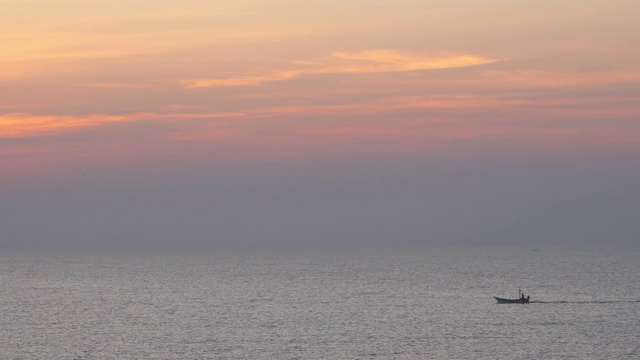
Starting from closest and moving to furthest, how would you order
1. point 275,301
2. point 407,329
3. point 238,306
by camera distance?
1. point 407,329
2. point 238,306
3. point 275,301

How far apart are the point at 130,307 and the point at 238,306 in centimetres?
1870

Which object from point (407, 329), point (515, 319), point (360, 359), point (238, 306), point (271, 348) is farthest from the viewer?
point (238, 306)

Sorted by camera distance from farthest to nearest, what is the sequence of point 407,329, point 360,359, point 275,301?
point 275,301 → point 407,329 → point 360,359

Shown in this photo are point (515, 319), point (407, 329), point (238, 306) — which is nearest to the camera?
point (407, 329)

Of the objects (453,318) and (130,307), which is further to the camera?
(130,307)

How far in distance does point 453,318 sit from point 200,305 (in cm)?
4947

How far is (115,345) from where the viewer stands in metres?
120

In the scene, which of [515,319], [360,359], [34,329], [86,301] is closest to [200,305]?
[86,301]

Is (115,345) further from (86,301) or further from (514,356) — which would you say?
(86,301)

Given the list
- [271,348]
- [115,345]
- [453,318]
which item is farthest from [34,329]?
[453,318]

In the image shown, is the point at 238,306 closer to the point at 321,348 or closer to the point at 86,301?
the point at 86,301

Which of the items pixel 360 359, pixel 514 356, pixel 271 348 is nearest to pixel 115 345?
pixel 271 348

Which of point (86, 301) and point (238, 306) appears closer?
point (238, 306)

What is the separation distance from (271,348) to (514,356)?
26.9m
